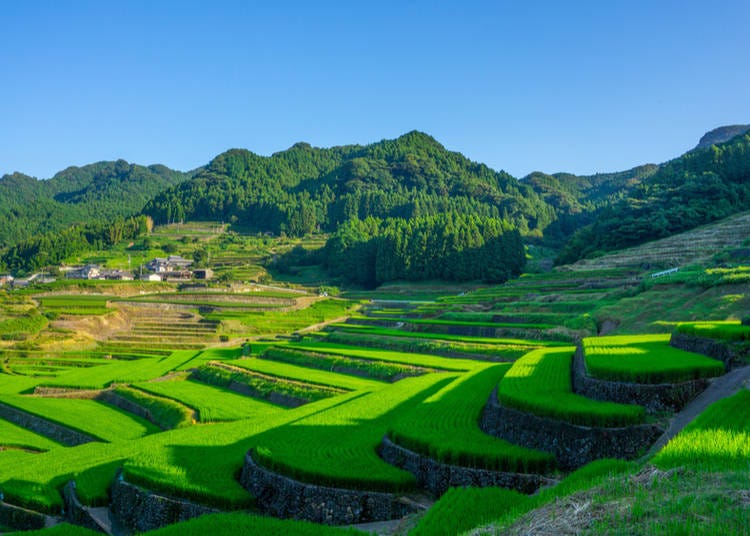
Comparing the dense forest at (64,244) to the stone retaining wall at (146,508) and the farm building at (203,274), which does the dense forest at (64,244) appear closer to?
the farm building at (203,274)

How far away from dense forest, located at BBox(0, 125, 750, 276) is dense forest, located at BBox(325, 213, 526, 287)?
15 cm

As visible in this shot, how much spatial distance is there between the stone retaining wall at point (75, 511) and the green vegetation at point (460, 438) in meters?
7.68

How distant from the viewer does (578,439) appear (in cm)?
1223

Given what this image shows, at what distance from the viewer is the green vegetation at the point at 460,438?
12.0 metres

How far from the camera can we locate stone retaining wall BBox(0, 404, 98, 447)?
83.3 ft

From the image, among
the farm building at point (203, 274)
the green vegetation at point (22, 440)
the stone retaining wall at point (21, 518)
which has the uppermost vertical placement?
the farm building at point (203, 274)

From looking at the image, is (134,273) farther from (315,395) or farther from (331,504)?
(331,504)

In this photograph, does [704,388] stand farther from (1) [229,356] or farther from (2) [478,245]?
(2) [478,245]

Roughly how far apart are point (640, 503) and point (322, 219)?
130934 millimetres

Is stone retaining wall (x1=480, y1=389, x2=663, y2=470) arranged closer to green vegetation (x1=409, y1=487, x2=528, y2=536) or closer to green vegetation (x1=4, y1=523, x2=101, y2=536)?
green vegetation (x1=409, y1=487, x2=528, y2=536)

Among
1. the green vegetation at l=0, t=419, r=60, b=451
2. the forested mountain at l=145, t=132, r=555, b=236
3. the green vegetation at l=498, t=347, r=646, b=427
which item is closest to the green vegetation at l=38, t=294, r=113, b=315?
the green vegetation at l=0, t=419, r=60, b=451

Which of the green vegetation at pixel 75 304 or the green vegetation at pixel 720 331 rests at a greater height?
the green vegetation at pixel 75 304

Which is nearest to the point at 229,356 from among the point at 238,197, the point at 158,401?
the point at 158,401

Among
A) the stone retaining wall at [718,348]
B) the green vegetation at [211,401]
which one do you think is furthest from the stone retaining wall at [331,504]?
the green vegetation at [211,401]
